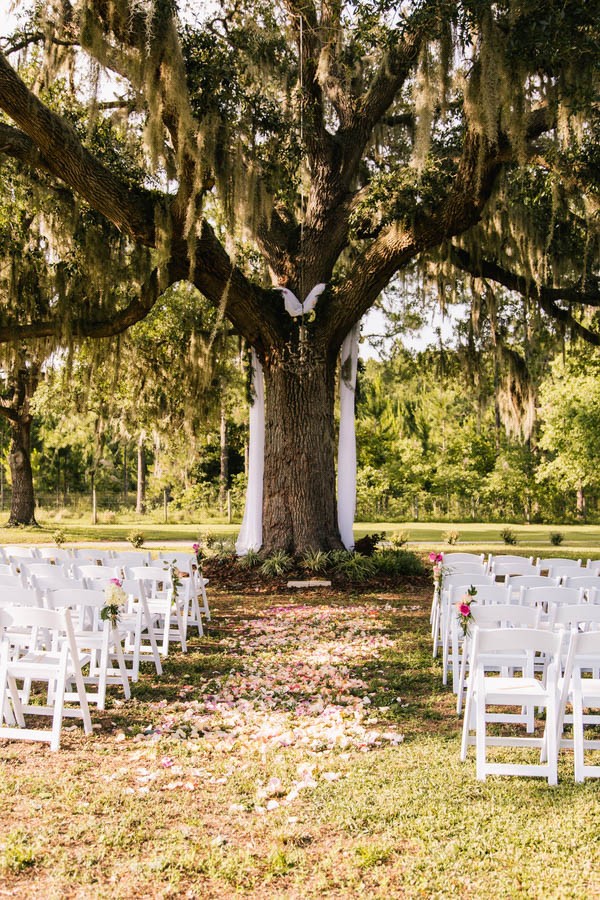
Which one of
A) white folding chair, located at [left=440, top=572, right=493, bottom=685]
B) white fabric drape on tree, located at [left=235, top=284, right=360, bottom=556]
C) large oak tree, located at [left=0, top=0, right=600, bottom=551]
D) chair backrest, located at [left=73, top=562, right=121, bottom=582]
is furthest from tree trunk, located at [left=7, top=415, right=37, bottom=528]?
white folding chair, located at [left=440, top=572, right=493, bottom=685]

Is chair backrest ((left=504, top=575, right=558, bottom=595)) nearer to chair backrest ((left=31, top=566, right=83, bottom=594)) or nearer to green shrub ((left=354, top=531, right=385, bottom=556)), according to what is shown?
chair backrest ((left=31, top=566, right=83, bottom=594))

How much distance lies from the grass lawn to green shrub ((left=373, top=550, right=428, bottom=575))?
5732 mm

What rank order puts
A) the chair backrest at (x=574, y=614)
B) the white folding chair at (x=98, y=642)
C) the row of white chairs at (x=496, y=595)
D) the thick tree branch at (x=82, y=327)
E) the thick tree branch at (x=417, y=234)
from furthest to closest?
the thick tree branch at (x=82, y=327)
the thick tree branch at (x=417, y=234)
the row of white chairs at (x=496, y=595)
the white folding chair at (x=98, y=642)
the chair backrest at (x=574, y=614)

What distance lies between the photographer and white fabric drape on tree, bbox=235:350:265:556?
39.4ft

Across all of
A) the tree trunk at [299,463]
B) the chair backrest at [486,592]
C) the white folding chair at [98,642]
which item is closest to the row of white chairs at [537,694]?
the chair backrest at [486,592]

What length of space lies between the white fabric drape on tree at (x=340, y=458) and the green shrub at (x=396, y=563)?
2.02ft

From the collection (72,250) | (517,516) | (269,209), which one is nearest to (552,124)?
(269,209)

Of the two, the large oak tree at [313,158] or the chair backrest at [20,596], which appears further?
the large oak tree at [313,158]

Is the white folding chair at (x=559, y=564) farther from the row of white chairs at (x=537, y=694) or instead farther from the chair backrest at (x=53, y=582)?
the chair backrest at (x=53, y=582)

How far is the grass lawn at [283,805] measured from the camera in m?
2.75

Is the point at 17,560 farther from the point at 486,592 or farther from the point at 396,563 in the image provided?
the point at 396,563

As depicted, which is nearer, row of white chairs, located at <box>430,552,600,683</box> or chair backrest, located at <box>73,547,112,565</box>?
row of white chairs, located at <box>430,552,600,683</box>

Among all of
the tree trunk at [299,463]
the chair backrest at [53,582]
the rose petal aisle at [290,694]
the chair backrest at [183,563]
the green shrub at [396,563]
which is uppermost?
the tree trunk at [299,463]

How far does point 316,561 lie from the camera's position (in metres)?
10.9
